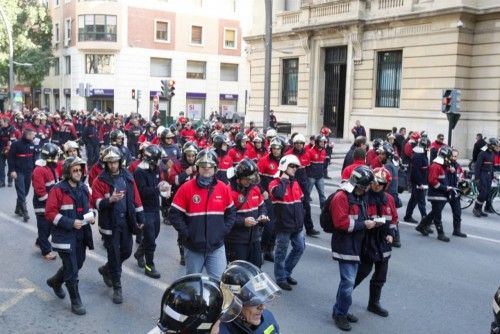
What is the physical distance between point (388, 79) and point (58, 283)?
2210 centimetres

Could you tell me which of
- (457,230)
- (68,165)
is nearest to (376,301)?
(68,165)

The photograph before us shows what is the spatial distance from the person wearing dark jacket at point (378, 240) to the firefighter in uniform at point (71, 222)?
309 centimetres

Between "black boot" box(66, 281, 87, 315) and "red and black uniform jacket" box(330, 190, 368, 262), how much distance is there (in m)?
2.84

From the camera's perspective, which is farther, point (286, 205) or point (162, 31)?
point (162, 31)

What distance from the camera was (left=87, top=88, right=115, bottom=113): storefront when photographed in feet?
153

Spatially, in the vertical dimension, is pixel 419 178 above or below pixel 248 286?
below

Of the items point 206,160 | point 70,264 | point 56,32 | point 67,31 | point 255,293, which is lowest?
point 70,264

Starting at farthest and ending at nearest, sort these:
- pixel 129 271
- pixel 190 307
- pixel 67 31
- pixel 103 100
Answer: pixel 67 31
pixel 103 100
pixel 129 271
pixel 190 307

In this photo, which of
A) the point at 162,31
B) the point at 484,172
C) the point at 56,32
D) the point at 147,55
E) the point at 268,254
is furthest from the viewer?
the point at 56,32

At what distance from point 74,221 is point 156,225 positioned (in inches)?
67.5

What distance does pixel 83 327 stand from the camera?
5.93 m

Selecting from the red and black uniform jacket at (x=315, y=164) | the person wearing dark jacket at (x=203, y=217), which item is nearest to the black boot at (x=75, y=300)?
the person wearing dark jacket at (x=203, y=217)

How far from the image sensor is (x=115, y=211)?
6500 millimetres

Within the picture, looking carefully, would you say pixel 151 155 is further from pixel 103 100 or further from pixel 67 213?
pixel 103 100
